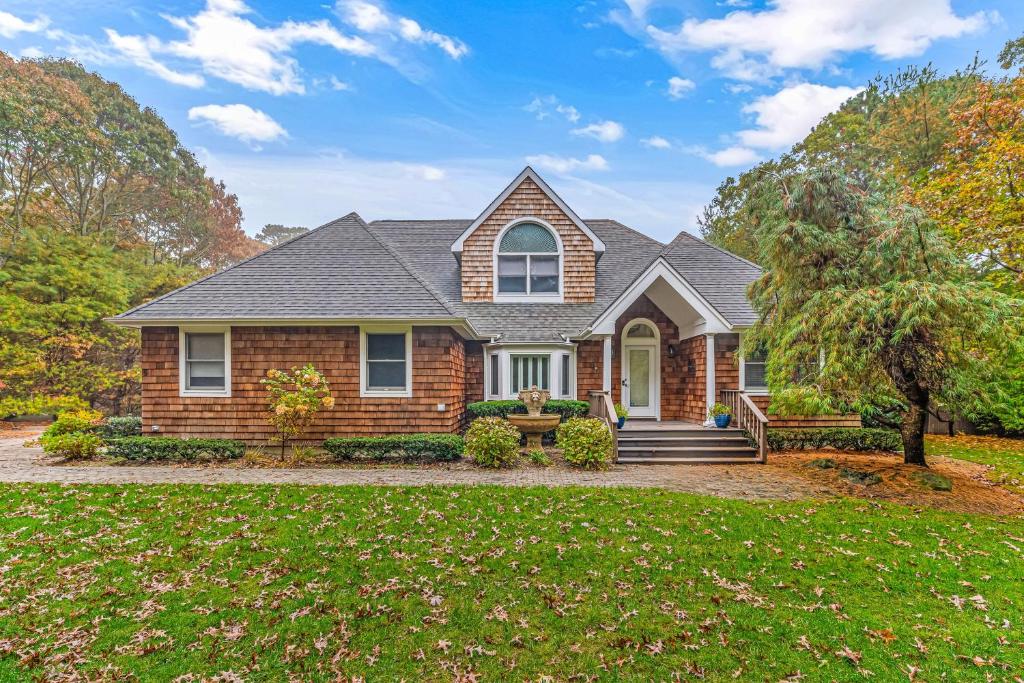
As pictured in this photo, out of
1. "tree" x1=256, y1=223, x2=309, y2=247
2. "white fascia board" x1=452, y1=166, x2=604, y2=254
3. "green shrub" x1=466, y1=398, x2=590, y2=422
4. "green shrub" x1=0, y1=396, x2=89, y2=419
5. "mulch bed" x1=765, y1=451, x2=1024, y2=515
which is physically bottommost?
"mulch bed" x1=765, y1=451, x2=1024, y2=515

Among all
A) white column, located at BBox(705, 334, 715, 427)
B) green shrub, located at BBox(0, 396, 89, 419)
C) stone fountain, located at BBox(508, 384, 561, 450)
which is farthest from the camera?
green shrub, located at BBox(0, 396, 89, 419)

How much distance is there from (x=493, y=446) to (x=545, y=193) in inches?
337

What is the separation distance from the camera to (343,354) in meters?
10.5

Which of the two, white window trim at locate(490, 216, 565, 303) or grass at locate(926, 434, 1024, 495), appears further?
white window trim at locate(490, 216, 565, 303)

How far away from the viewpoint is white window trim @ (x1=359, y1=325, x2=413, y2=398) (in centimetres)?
1053

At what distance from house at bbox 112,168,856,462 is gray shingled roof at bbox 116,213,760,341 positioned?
51 mm

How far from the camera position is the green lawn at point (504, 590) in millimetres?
3432

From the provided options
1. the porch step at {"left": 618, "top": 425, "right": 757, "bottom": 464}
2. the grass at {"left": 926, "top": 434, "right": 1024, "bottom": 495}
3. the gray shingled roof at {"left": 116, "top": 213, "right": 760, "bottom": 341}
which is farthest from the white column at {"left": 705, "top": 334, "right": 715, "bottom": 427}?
the grass at {"left": 926, "top": 434, "right": 1024, "bottom": 495}

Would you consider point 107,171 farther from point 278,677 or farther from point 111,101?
point 278,677

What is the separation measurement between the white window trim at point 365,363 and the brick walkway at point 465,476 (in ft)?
6.26

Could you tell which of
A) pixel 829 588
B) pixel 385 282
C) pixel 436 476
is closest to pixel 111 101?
pixel 385 282

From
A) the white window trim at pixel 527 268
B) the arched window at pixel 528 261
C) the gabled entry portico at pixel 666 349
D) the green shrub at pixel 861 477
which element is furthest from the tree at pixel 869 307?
the arched window at pixel 528 261

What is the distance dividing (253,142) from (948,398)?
956 inches

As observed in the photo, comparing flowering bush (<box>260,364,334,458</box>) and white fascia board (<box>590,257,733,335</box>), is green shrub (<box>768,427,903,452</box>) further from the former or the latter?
flowering bush (<box>260,364,334,458</box>)
